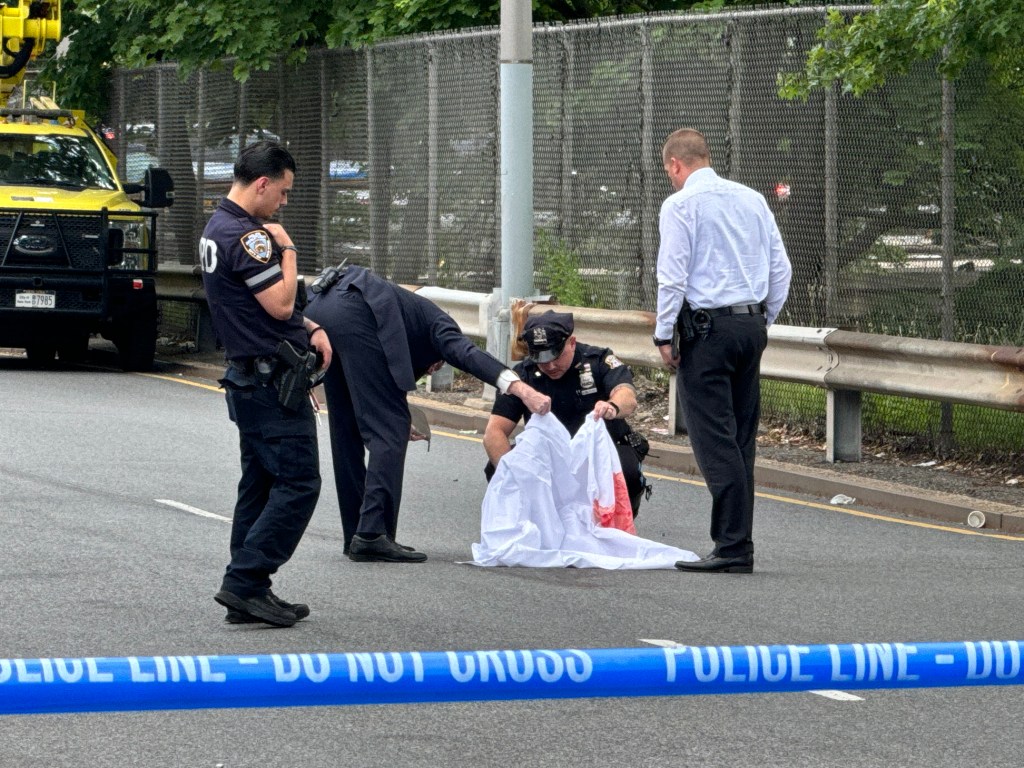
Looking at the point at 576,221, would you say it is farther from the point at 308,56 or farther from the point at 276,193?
the point at 276,193

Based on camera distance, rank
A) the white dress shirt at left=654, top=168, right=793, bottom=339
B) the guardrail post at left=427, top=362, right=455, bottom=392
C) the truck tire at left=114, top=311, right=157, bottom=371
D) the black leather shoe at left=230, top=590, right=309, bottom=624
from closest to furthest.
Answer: the black leather shoe at left=230, top=590, right=309, bottom=624 < the white dress shirt at left=654, top=168, right=793, bottom=339 < the guardrail post at left=427, top=362, right=455, bottom=392 < the truck tire at left=114, top=311, right=157, bottom=371

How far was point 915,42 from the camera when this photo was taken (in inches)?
405

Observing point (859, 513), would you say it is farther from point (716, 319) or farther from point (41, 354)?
point (41, 354)

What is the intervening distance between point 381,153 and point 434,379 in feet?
10.5

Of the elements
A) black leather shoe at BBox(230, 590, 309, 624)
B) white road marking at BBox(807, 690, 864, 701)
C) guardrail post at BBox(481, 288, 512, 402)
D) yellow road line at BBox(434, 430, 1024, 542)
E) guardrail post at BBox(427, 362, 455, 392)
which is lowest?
yellow road line at BBox(434, 430, 1024, 542)

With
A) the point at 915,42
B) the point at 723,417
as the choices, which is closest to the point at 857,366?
the point at 915,42

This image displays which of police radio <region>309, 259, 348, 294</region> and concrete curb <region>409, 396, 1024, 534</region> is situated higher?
police radio <region>309, 259, 348, 294</region>

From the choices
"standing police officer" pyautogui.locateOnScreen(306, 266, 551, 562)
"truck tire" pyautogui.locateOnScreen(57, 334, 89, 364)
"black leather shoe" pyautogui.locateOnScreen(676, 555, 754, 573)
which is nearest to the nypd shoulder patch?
"standing police officer" pyautogui.locateOnScreen(306, 266, 551, 562)

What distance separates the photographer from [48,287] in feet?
56.3

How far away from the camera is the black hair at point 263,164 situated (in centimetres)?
682

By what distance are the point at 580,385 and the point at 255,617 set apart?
2592 millimetres

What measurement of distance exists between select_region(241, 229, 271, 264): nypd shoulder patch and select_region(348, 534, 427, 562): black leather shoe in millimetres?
1978

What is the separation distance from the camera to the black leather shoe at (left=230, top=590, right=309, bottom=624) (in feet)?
22.7

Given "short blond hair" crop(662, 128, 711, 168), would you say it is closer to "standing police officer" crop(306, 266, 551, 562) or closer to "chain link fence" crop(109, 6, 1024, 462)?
"standing police officer" crop(306, 266, 551, 562)
